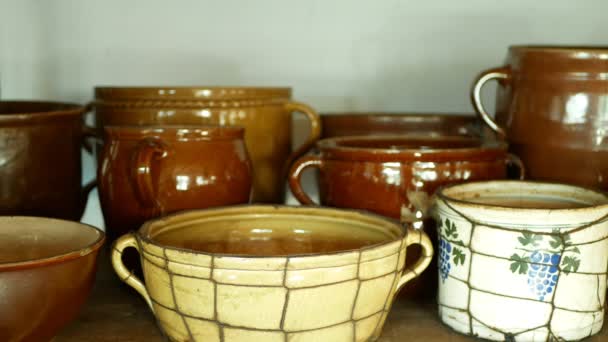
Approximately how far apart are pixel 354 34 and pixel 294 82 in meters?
0.10

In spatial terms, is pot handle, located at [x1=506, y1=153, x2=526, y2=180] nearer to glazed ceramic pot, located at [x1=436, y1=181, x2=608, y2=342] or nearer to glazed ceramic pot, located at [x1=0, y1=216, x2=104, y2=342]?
glazed ceramic pot, located at [x1=436, y1=181, x2=608, y2=342]

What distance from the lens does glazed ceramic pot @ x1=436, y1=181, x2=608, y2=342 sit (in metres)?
0.54

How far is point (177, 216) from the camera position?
60cm

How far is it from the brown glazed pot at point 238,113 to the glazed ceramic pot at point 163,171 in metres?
0.08

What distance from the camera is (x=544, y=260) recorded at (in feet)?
1.79

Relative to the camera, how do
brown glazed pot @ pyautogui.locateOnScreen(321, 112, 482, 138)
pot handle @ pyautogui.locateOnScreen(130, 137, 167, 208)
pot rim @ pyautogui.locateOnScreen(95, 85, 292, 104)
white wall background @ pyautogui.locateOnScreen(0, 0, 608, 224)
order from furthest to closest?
white wall background @ pyautogui.locateOnScreen(0, 0, 608, 224) < brown glazed pot @ pyautogui.locateOnScreen(321, 112, 482, 138) < pot rim @ pyautogui.locateOnScreen(95, 85, 292, 104) < pot handle @ pyautogui.locateOnScreen(130, 137, 167, 208)

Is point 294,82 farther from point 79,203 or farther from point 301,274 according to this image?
point 301,274

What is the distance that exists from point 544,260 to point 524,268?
0.05ft

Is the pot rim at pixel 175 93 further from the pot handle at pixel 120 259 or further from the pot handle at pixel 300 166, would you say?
the pot handle at pixel 120 259

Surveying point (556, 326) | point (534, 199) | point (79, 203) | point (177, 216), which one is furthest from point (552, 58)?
point (79, 203)

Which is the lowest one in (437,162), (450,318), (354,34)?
(450,318)

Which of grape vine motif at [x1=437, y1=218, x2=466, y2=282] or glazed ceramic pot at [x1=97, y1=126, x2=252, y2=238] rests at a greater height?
glazed ceramic pot at [x1=97, y1=126, x2=252, y2=238]

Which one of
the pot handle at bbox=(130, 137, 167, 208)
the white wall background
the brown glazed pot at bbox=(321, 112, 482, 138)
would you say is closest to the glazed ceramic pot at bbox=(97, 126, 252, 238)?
the pot handle at bbox=(130, 137, 167, 208)

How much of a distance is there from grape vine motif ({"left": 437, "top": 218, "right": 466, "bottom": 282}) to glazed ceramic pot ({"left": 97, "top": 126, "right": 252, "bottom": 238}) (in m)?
0.20
